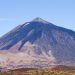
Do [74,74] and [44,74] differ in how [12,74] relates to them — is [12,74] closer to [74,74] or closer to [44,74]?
[44,74]

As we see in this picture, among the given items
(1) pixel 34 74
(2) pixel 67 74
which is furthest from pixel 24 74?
(2) pixel 67 74

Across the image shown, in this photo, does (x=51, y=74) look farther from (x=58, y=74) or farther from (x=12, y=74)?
(x=12, y=74)

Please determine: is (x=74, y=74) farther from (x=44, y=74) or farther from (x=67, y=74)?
(x=44, y=74)

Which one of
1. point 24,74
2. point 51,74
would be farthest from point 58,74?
point 24,74

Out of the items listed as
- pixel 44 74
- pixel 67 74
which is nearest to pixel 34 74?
pixel 44 74

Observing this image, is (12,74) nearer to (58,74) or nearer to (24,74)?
(24,74)
